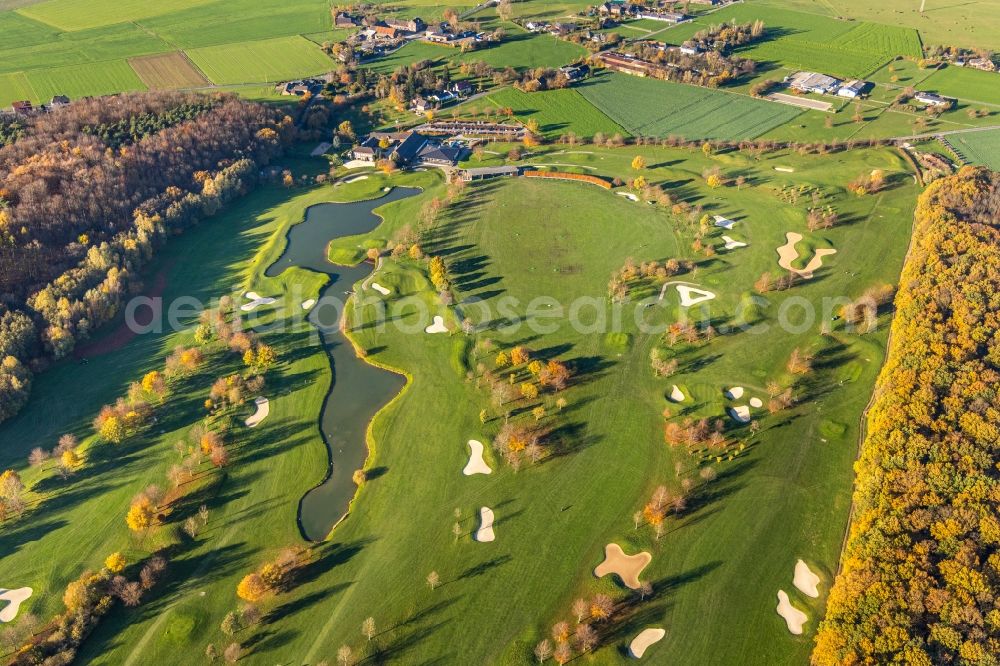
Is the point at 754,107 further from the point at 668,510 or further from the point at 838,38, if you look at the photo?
the point at 668,510

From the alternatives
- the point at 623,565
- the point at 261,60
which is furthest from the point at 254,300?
the point at 261,60

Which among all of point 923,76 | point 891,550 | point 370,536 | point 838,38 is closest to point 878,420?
point 891,550

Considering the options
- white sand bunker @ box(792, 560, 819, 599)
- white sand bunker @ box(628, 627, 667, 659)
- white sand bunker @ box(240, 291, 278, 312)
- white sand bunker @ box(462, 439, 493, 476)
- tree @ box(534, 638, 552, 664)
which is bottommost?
white sand bunker @ box(792, 560, 819, 599)

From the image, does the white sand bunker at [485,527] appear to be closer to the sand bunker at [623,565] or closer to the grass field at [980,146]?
the sand bunker at [623,565]

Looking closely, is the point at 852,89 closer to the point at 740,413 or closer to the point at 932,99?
the point at 932,99

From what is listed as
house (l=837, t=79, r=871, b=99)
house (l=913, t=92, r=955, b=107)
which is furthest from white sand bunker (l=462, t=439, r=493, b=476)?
house (l=913, t=92, r=955, b=107)

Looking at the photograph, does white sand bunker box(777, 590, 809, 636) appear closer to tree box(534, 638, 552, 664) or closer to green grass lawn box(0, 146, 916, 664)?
green grass lawn box(0, 146, 916, 664)
